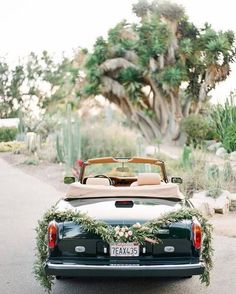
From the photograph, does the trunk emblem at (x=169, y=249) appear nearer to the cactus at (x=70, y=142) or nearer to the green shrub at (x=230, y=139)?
the cactus at (x=70, y=142)

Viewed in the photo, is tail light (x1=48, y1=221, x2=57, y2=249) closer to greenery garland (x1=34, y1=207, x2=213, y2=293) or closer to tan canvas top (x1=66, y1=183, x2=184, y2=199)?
greenery garland (x1=34, y1=207, x2=213, y2=293)

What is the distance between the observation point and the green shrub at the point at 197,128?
111 feet

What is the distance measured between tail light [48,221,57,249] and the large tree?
29.9 meters

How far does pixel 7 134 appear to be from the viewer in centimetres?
4484

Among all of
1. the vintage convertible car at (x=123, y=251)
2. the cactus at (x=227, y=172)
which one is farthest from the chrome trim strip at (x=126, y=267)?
the cactus at (x=227, y=172)

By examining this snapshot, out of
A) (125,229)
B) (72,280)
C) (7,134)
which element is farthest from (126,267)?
(7,134)

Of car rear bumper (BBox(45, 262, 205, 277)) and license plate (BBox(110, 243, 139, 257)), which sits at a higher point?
license plate (BBox(110, 243, 139, 257))

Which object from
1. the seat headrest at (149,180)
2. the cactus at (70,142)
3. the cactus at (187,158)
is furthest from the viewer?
the cactus at (70,142)

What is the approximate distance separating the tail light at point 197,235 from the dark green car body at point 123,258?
0.03 m

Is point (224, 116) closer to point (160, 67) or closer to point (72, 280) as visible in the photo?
point (160, 67)

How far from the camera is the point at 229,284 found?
21.9 ft

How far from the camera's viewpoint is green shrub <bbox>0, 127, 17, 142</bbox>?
44722mm

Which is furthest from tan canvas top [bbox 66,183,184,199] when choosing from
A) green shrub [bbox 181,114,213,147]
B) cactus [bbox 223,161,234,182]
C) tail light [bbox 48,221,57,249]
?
green shrub [bbox 181,114,213,147]

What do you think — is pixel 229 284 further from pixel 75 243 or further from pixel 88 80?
pixel 88 80
